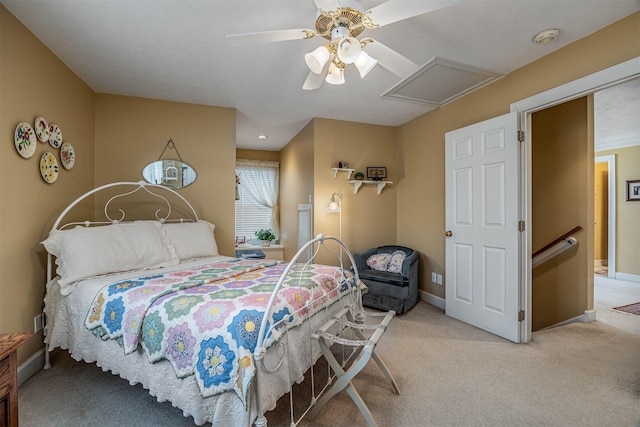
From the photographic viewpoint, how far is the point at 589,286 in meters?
3.15

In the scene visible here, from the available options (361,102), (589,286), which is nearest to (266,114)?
(361,102)

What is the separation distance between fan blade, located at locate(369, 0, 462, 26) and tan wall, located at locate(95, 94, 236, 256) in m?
2.52

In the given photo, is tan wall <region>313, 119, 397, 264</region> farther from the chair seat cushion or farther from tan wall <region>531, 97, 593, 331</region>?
tan wall <region>531, 97, 593, 331</region>

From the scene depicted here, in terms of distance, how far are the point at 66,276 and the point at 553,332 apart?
424 cm

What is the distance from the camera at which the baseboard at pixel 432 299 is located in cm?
360

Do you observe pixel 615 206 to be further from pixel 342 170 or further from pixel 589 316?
pixel 342 170

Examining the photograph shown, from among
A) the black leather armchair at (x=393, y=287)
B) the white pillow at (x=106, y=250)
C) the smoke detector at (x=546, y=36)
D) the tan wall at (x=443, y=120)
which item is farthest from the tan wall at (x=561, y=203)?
the white pillow at (x=106, y=250)

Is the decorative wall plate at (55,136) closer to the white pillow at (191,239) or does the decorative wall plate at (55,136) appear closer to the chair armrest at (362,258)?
the white pillow at (191,239)

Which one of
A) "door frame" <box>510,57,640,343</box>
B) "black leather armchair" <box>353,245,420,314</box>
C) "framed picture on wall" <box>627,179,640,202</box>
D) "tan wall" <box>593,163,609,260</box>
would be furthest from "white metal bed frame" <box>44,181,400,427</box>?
"tan wall" <box>593,163,609,260</box>

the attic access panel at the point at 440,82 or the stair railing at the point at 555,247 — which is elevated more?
the attic access panel at the point at 440,82

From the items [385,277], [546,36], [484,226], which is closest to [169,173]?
[385,277]

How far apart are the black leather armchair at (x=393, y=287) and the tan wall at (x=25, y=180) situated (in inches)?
120

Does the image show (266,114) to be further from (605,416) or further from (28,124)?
(605,416)

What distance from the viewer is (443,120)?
3582 mm
